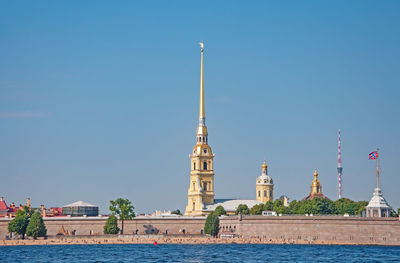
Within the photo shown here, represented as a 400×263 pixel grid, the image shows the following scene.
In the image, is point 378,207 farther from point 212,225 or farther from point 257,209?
point 257,209

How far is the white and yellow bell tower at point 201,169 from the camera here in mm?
183875

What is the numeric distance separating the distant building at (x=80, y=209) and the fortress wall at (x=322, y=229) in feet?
94.7

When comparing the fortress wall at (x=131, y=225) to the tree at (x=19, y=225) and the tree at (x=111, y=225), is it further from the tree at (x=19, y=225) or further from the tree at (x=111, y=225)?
the tree at (x=19, y=225)

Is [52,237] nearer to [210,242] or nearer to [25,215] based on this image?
[25,215]

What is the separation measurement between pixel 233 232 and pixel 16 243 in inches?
1438

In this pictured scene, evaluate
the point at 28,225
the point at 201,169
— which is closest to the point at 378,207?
the point at 201,169

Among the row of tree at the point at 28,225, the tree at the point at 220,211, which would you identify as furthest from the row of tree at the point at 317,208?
the row of tree at the point at 28,225

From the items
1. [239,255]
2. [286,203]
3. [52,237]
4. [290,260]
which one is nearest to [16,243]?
[52,237]

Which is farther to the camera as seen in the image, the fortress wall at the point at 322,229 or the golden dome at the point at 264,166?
the golden dome at the point at 264,166

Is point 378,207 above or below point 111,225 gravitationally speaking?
above

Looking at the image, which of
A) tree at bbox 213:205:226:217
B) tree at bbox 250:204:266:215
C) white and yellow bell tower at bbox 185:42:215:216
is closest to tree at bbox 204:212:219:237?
tree at bbox 213:205:226:217

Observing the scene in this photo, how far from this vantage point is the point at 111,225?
504 ft

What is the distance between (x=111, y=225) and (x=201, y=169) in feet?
117

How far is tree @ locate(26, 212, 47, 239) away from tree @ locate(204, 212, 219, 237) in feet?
95.1
